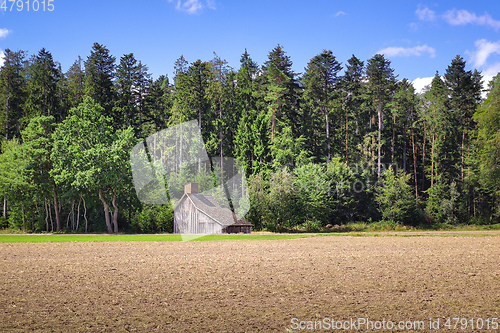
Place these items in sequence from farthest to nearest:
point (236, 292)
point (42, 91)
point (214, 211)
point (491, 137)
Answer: point (42, 91) < point (214, 211) < point (491, 137) < point (236, 292)

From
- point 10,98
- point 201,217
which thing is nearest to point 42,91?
point 10,98

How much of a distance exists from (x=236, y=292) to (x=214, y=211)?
4297cm

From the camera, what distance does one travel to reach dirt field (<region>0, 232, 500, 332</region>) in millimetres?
10766

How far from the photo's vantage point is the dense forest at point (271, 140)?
191 feet

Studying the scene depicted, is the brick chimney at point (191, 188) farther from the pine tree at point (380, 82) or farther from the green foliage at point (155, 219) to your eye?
the pine tree at point (380, 82)

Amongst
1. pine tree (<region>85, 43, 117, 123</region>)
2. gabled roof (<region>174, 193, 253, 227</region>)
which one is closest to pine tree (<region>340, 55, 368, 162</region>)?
gabled roof (<region>174, 193, 253, 227</region>)

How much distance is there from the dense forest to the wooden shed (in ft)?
8.65

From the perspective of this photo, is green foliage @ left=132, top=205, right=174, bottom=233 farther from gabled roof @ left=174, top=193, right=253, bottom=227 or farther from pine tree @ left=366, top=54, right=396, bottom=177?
pine tree @ left=366, top=54, right=396, bottom=177

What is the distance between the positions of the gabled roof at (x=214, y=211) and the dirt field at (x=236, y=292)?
105 feet

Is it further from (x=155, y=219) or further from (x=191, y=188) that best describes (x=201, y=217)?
(x=155, y=219)

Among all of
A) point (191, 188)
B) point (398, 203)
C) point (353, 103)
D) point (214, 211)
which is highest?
point (353, 103)

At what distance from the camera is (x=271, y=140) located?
7444 cm

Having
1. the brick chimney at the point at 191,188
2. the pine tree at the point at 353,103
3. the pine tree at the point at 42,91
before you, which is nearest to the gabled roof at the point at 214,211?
the brick chimney at the point at 191,188

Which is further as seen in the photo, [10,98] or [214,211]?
[10,98]
